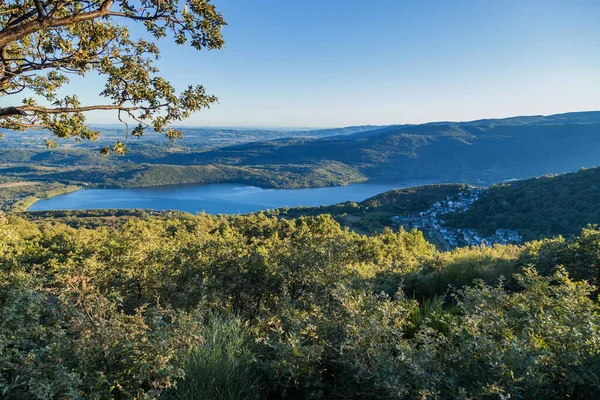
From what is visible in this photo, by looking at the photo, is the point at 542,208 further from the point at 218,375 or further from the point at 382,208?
the point at 218,375

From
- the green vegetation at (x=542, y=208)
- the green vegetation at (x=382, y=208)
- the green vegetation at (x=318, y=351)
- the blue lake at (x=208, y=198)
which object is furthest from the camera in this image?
the blue lake at (x=208, y=198)

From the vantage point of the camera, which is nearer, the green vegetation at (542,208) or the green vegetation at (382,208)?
the green vegetation at (542,208)

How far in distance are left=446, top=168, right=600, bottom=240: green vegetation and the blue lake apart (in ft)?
240

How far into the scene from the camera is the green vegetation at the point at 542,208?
4384 cm

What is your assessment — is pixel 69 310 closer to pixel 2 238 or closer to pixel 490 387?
pixel 490 387

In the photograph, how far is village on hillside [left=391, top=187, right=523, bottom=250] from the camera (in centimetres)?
4800

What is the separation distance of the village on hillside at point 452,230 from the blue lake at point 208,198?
205ft

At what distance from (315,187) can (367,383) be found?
553ft

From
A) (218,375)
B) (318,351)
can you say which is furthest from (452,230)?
(218,375)

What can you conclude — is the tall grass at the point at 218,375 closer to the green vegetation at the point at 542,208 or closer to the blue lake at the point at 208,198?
the green vegetation at the point at 542,208

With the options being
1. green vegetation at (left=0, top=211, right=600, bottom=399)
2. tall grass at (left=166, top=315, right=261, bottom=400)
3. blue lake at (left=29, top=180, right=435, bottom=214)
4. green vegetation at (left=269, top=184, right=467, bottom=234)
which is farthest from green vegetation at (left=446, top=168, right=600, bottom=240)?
blue lake at (left=29, top=180, right=435, bottom=214)

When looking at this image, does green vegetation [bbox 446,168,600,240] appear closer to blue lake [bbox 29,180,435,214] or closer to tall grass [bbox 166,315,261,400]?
tall grass [bbox 166,315,261,400]

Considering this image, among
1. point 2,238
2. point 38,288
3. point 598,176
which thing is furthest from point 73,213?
point 598,176

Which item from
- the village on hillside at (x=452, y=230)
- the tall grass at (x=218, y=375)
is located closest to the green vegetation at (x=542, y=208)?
the village on hillside at (x=452, y=230)
